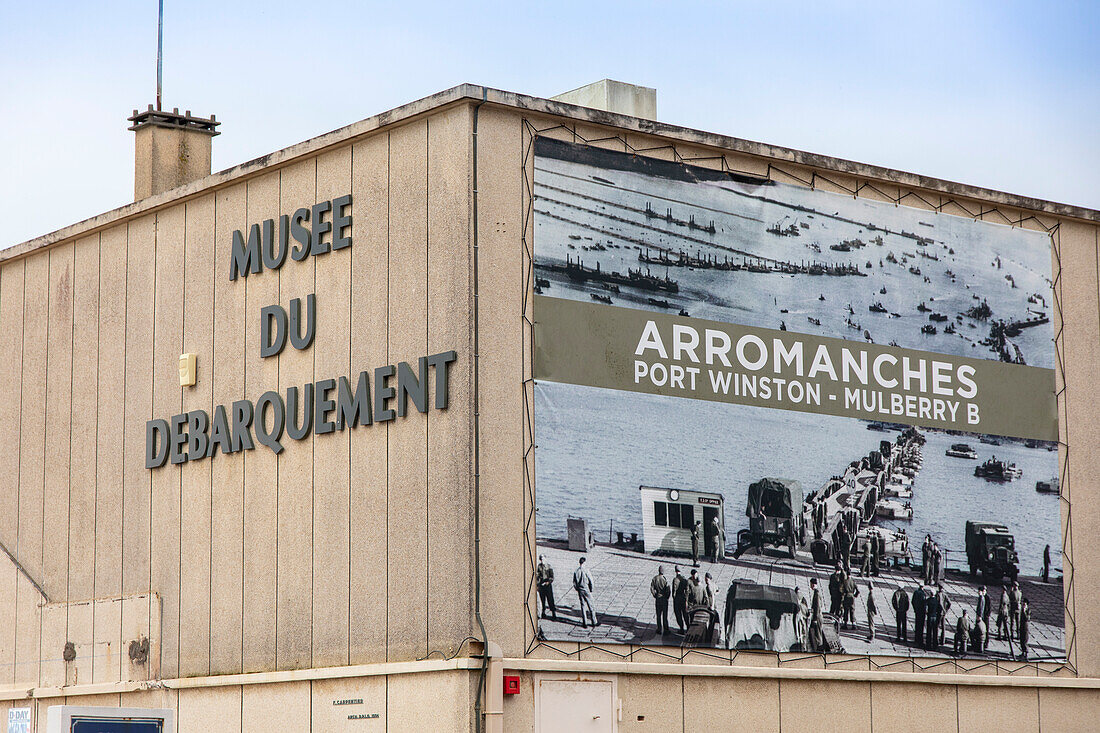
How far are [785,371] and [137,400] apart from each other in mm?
8318

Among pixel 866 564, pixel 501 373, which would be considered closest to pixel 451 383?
pixel 501 373

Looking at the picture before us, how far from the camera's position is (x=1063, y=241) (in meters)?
20.6

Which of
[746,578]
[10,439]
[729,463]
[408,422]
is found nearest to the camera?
[408,422]

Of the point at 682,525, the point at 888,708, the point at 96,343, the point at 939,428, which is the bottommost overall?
the point at 888,708

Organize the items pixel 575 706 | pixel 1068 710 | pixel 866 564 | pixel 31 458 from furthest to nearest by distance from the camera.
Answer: pixel 31 458
pixel 1068 710
pixel 866 564
pixel 575 706

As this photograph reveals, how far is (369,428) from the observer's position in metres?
16.5

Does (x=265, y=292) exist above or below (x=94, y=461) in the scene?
above

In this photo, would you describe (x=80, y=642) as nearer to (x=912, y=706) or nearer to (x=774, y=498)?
(x=774, y=498)

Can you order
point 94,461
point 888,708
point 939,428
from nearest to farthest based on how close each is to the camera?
point 888,708 < point 939,428 < point 94,461

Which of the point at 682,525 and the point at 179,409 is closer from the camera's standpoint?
the point at 682,525

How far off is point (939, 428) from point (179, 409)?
9465 mm

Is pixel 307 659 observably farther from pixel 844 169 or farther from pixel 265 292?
pixel 844 169

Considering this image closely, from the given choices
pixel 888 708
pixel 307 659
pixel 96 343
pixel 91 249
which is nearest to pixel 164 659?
pixel 307 659

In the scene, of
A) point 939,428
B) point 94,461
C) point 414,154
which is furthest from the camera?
point 94,461
